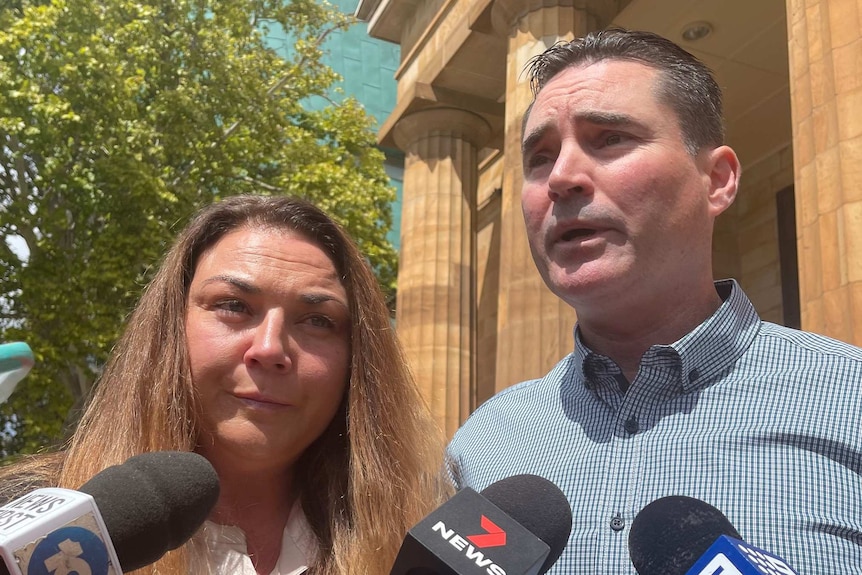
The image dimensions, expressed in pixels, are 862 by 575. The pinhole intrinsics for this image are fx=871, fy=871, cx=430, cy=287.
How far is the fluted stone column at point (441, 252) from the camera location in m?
12.8

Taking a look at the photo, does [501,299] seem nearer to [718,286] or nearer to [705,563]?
[718,286]

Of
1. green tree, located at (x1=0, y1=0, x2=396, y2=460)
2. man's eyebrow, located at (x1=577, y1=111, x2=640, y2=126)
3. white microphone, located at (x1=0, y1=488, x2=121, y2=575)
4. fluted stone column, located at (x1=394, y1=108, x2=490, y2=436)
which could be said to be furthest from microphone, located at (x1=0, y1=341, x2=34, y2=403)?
fluted stone column, located at (x1=394, y1=108, x2=490, y2=436)

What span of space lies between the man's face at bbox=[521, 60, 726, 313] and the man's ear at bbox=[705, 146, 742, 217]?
0.02 metres

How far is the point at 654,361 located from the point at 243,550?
3.72 ft

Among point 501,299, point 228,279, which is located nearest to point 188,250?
point 228,279

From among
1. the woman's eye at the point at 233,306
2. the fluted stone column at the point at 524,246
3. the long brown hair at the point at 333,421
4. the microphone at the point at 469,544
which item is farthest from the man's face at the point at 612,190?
the fluted stone column at the point at 524,246

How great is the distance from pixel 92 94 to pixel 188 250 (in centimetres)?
1157

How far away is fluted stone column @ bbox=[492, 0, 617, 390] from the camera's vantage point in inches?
357

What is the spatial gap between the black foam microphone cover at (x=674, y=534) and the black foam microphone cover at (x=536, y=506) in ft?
0.55

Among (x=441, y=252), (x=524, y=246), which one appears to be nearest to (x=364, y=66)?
(x=441, y=252)

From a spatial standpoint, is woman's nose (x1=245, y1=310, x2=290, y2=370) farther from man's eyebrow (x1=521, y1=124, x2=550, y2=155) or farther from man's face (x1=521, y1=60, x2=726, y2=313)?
man's eyebrow (x1=521, y1=124, x2=550, y2=155)

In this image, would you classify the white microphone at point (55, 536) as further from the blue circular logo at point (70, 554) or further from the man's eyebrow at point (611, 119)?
the man's eyebrow at point (611, 119)

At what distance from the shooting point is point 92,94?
12.7 meters

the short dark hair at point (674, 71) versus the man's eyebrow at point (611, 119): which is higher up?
the short dark hair at point (674, 71)
